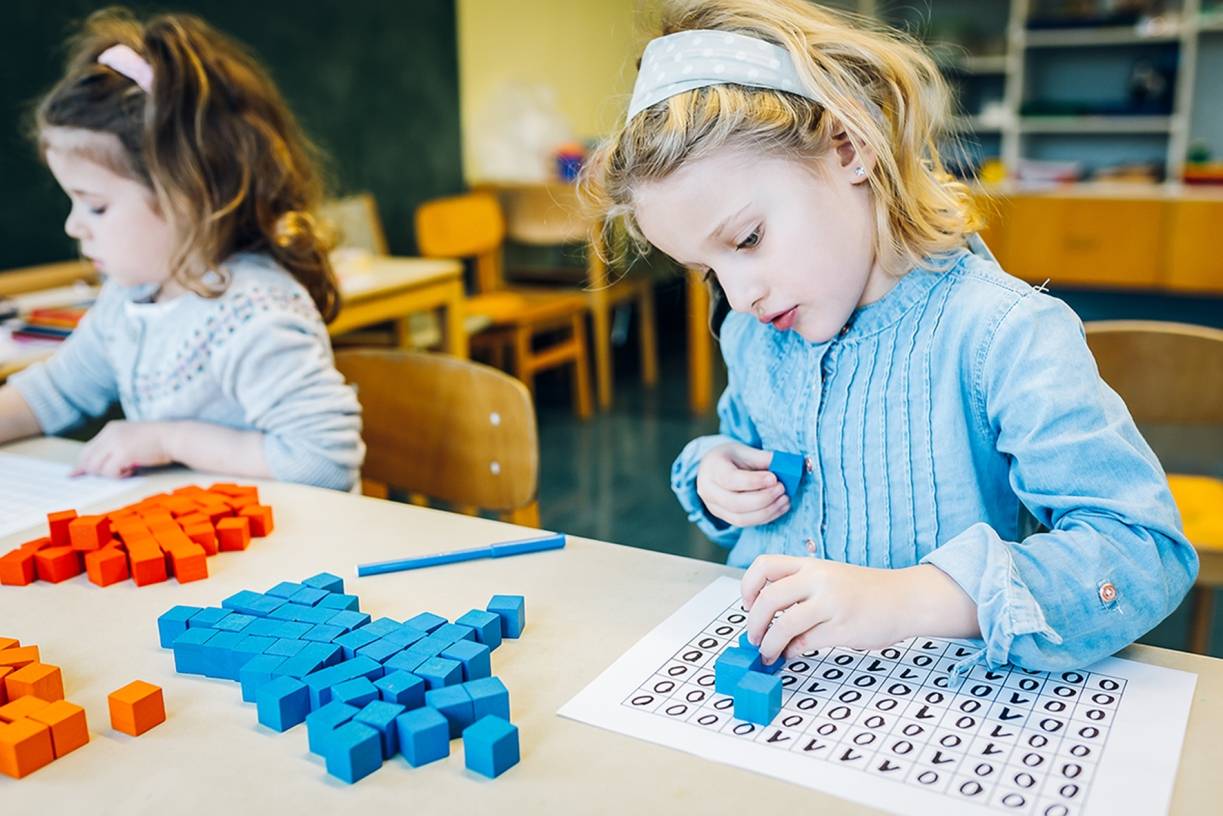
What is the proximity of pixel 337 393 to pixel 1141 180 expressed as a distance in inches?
170

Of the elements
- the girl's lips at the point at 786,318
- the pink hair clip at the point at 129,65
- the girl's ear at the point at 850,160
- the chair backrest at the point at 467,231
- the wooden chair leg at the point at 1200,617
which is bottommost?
the wooden chair leg at the point at 1200,617

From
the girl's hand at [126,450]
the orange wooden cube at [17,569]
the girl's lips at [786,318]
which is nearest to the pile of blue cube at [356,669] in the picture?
the orange wooden cube at [17,569]

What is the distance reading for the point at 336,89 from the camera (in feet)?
12.6

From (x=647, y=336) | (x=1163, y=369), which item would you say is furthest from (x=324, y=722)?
(x=647, y=336)

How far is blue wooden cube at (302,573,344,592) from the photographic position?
0.91m

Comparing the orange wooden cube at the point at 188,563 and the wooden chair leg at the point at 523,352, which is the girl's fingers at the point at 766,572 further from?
the wooden chair leg at the point at 523,352

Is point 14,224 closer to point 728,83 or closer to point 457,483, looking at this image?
point 457,483

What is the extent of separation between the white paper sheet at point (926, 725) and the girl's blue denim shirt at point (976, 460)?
41 millimetres

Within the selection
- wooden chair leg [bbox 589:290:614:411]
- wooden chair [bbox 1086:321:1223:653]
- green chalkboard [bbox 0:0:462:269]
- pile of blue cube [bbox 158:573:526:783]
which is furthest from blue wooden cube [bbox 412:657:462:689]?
wooden chair leg [bbox 589:290:614:411]

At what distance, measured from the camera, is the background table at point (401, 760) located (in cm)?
65

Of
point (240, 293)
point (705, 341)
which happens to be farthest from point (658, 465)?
point (240, 293)

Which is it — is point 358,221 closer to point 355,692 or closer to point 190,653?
point 190,653

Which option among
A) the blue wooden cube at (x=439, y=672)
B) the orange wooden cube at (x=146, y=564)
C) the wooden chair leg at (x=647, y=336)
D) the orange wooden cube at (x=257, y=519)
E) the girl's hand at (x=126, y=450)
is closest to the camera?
the blue wooden cube at (x=439, y=672)

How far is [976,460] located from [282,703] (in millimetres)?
605
